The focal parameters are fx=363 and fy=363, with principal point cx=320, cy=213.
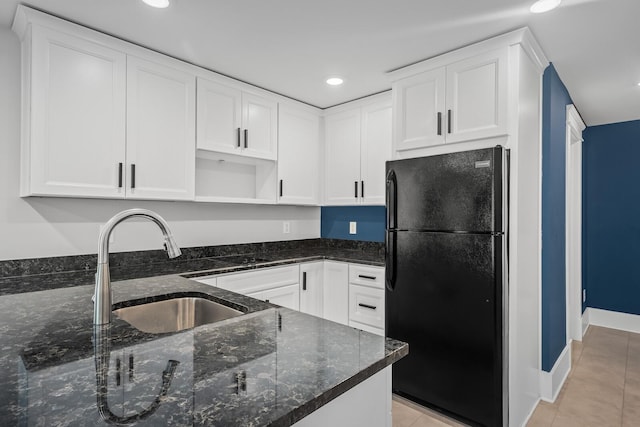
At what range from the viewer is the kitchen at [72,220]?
6.77ft

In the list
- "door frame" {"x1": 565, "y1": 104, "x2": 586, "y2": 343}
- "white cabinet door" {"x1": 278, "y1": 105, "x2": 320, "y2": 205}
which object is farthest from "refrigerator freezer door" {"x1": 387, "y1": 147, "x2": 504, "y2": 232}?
"door frame" {"x1": 565, "y1": 104, "x2": 586, "y2": 343}

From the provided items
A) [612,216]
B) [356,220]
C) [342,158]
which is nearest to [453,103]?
[342,158]

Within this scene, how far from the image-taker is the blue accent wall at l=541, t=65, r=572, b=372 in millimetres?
2455

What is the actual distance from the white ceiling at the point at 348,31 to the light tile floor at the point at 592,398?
7.44ft

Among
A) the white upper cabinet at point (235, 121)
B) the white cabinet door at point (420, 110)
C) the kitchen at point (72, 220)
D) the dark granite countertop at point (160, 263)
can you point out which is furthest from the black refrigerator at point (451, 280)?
the white upper cabinet at point (235, 121)

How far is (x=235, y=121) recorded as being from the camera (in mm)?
2814

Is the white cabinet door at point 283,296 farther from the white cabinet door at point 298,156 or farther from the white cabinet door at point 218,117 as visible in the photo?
the white cabinet door at point 218,117

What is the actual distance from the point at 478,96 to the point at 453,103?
0.50ft

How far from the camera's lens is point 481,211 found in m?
1.98

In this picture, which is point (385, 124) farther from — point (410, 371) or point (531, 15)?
point (410, 371)

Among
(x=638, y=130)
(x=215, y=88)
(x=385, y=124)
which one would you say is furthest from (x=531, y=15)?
(x=638, y=130)

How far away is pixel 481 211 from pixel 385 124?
1.37 m

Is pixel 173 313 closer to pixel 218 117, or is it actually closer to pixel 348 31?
pixel 218 117

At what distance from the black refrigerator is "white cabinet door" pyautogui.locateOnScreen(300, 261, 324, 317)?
0.77 m
